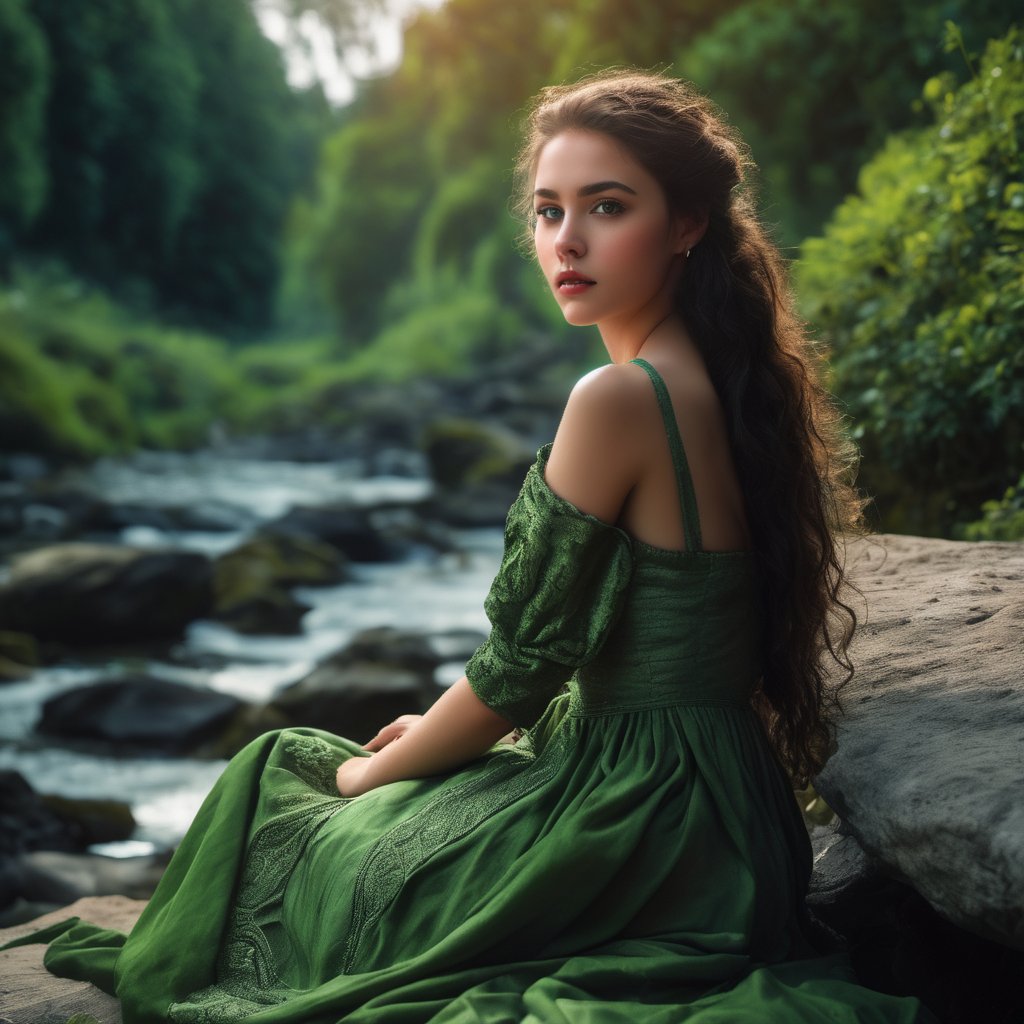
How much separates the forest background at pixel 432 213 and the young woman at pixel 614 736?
625mm

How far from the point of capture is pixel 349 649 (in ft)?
19.9

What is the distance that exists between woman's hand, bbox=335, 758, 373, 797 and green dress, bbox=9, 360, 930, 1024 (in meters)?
0.05

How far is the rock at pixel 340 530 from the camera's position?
33.9 feet

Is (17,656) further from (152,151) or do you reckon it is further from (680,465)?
(152,151)

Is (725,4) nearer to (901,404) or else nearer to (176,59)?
(901,404)

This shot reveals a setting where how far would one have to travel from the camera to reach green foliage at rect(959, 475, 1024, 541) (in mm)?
3893

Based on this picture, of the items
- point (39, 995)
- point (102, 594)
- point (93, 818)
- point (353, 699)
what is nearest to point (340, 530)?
point (102, 594)

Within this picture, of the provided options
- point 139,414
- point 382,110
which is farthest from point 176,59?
point 139,414

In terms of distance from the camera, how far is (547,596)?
2.05 metres

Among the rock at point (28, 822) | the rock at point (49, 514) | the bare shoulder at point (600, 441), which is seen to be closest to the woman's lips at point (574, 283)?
the bare shoulder at point (600, 441)

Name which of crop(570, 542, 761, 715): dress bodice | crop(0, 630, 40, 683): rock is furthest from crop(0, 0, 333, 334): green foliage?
crop(570, 542, 761, 715): dress bodice

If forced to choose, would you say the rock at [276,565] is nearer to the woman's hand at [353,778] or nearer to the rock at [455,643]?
the rock at [455,643]

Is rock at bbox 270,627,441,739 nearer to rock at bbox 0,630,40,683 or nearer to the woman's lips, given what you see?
rock at bbox 0,630,40,683

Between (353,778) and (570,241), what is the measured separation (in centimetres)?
108
